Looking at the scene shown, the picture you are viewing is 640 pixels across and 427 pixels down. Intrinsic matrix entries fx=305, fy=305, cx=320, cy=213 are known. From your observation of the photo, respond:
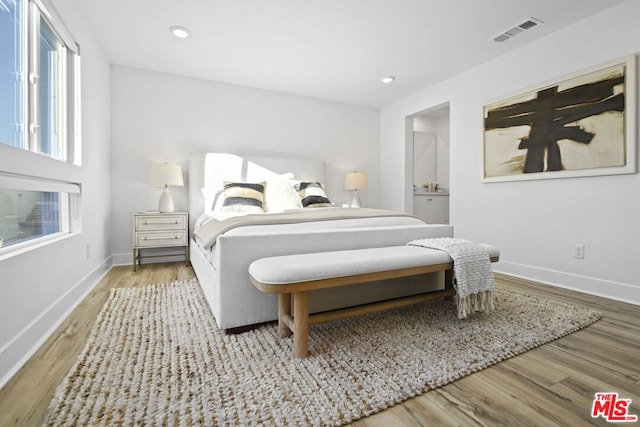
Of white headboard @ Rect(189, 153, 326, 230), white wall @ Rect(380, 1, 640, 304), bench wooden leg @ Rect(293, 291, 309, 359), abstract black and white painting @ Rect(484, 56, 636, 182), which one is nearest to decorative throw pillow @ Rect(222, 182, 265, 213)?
white headboard @ Rect(189, 153, 326, 230)

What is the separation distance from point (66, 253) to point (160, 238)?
1.22m

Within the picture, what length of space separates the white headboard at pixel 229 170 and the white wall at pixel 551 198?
206 cm

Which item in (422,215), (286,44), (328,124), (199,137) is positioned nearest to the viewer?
(286,44)

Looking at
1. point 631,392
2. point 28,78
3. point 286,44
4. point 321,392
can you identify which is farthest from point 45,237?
point 631,392

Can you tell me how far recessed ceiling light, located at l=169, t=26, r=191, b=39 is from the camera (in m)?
2.76

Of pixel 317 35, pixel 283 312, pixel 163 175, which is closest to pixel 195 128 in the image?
pixel 163 175

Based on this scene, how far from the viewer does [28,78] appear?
1728 mm

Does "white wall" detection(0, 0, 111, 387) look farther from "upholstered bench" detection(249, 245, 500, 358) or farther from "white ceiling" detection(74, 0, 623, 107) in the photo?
"upholstered bench" detection(249, 245, 500, 358)

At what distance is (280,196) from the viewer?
11.7 ft

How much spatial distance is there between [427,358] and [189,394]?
3.46 ft

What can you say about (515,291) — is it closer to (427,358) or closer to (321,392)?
(427,358)

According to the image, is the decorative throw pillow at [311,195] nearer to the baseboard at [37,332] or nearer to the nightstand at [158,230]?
the nightstand at [158,230]

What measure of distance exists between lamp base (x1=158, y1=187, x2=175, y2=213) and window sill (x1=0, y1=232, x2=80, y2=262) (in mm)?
1193

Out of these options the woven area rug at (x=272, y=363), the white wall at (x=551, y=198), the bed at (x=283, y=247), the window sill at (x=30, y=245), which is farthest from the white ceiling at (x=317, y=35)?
the woven area rug at (x=272, y=363)
